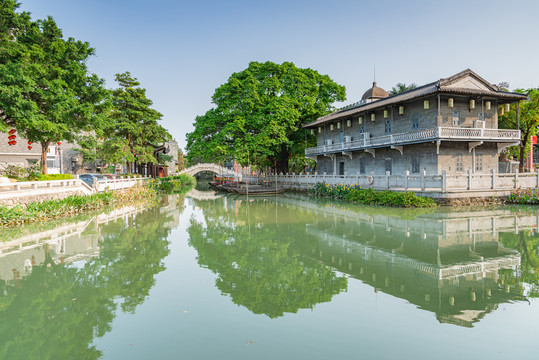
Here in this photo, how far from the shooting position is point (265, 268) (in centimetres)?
778

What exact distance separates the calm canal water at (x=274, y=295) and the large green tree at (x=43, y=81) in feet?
23.0

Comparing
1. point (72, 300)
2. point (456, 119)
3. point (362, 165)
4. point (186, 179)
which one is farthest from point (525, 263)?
point (186, 179)

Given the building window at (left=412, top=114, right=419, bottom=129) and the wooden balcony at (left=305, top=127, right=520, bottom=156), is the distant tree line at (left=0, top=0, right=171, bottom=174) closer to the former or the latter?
the wooden balcony at (left=305, top=127, right=520, bottom=156)

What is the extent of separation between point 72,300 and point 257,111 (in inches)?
1124

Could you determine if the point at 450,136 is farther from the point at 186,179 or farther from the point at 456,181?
the point at 186,179

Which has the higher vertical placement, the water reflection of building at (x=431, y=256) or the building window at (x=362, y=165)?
the building window at (x=362, y=165)

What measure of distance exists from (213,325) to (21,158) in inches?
1407

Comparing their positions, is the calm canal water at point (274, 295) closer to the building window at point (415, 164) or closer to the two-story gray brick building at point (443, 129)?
the two-story gray brick building at point (443, 129)

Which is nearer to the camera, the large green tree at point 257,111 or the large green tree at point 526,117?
the large green tree at point 526,117

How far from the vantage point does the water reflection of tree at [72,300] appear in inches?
171

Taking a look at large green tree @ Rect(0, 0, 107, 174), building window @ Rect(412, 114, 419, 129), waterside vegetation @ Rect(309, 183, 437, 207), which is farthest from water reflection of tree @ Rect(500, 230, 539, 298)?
large green tree @ Rect(0, 0, 107, 174)

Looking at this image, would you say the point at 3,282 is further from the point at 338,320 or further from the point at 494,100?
the point at 494,100

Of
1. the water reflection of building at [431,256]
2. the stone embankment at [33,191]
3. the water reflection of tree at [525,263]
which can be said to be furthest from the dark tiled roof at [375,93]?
the stone embankment at [33,191]

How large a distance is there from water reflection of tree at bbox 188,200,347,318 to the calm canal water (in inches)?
1.7
